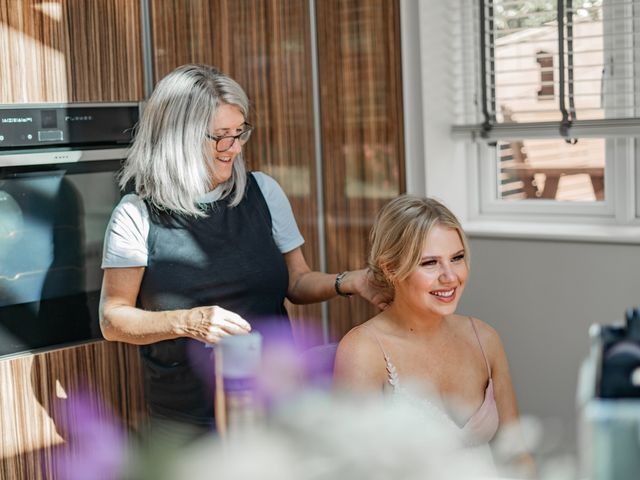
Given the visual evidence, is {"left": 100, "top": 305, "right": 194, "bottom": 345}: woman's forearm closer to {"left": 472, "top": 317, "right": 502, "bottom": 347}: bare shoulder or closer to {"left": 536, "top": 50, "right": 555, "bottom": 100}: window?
{"left": 472, "top": 317, "right": 502, "bottom": 347}: bare shoulder

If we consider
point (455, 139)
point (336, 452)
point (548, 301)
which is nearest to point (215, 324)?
point (336, 452)

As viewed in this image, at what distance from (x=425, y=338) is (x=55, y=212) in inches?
36.6

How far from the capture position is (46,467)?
7.31 ft

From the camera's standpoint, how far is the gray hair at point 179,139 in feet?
6.43

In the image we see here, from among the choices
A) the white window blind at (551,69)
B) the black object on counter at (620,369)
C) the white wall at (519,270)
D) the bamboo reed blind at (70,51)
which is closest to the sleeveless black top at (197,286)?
the bamboo reed blind at (70,51)

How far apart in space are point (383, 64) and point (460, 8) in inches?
12.2

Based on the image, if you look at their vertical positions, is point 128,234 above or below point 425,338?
A: above

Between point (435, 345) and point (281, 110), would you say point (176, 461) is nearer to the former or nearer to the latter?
A: point (435, 345)

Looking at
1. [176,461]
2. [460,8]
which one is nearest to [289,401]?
[176,461]

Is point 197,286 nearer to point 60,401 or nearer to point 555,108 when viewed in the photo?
point 60,401

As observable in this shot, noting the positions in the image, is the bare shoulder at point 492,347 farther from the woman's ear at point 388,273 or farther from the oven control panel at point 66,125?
the oven control panel at point 66,125

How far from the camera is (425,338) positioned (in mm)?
2047

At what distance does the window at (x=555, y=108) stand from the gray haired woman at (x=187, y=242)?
0.91m

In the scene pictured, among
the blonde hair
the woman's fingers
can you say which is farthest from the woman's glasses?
the woman's fingers
